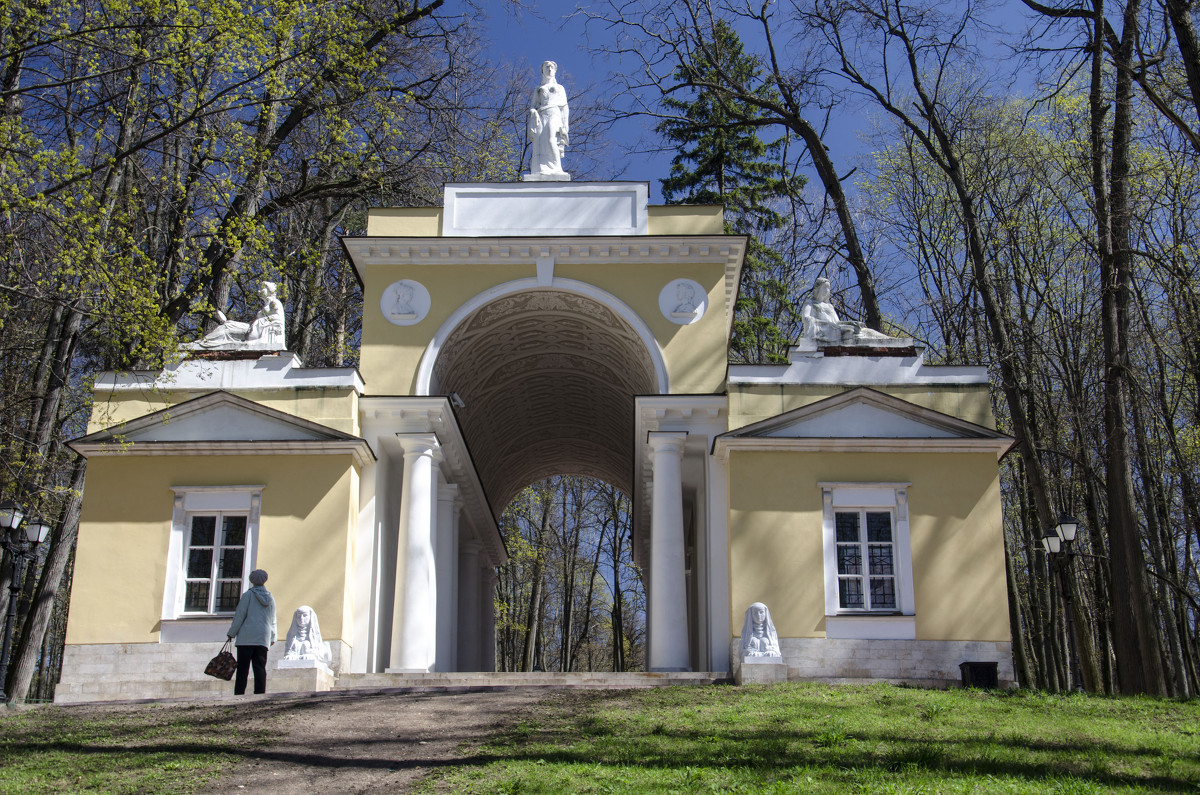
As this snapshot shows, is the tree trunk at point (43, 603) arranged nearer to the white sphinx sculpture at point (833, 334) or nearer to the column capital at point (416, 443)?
the column capital at point (416, 443)

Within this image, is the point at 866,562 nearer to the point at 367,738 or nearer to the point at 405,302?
the point at 405,302

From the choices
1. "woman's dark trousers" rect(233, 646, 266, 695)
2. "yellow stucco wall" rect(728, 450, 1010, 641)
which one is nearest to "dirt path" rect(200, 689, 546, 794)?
"woman's dark trousers" rect(233, 646, 266, 695)

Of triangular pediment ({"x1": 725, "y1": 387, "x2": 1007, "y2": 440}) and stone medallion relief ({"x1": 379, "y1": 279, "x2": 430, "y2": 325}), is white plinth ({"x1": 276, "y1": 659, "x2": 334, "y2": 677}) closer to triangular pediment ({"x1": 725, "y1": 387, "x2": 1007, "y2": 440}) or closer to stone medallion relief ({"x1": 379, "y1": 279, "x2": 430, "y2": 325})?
stone medallion relief ({"x1": 379, "y1": 279, "x2": 430, "y2": 325})

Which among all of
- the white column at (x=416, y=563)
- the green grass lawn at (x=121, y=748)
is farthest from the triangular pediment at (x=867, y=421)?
the green grass lawn at (x=121, y=748)

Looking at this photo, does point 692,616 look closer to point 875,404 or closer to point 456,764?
point 875,404

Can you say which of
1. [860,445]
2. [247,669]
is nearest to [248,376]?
[247,669]

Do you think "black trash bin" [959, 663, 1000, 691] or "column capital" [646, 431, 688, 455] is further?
"column capital" [646, 431, 688, 455]

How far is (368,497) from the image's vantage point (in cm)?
2083

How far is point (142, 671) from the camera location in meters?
18.9

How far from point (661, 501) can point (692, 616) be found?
810 centimetres

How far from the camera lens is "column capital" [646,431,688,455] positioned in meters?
21.1

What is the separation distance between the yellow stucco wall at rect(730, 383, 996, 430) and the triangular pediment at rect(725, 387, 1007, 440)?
366mm

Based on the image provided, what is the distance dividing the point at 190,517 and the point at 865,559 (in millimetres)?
11786

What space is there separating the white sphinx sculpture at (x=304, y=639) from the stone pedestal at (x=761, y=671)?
6624 millimetres
